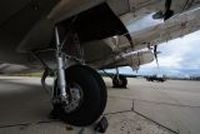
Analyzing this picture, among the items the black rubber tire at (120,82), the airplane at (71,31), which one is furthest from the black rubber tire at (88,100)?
the black rubber tire at (120,82)

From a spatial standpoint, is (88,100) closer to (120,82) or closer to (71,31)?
(71,31)

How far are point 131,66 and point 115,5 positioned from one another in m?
5.81

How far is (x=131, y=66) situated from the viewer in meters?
7.69

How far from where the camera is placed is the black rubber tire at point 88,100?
192cm

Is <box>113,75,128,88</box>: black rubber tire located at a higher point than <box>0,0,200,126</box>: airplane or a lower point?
lower

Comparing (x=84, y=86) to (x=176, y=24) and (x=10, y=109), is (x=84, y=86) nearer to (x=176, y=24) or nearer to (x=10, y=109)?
(x=10, y=109)

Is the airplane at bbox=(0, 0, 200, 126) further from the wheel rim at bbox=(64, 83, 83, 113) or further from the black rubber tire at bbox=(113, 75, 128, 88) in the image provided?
the black rubber tire at bbox=(113, 75, 128, 88)

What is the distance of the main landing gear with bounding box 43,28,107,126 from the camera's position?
192cm

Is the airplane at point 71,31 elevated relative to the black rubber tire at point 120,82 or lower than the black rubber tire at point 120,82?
elevated

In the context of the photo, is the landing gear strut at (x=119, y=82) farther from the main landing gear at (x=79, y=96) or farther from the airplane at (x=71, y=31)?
the main landing gear at (x=79, y=96)

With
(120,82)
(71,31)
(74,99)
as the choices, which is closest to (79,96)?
(74,99)

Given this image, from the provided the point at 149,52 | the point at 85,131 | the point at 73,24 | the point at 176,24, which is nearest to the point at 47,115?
the point at 85,131

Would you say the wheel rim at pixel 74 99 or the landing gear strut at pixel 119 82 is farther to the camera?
the landing gear strut at pixel 119 82

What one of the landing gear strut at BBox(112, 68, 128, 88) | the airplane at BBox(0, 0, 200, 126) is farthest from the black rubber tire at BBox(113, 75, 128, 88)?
the airplane at BBox(0, 0, 200, 126)
